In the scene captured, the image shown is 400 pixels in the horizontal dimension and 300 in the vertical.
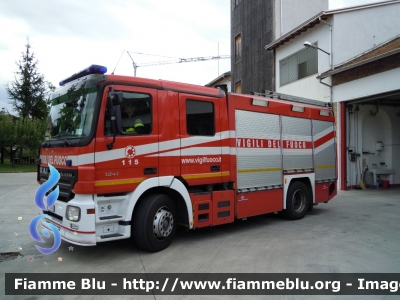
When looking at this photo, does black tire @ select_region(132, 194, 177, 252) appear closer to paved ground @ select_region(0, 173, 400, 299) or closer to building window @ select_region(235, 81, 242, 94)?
paved ground @ select_region(0, 173, 400, 299)

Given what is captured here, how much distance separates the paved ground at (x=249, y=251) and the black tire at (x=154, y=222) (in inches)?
8.4

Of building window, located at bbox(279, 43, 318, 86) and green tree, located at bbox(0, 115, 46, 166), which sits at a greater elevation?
building window, located at bbox(279, 43, 318, 86)

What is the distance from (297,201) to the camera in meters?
Result: 8.45

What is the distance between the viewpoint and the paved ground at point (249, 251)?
4887 mm

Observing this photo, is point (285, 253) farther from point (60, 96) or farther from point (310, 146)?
point (60, 96)

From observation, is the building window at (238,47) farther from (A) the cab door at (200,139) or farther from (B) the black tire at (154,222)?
(B) the black tire at (154,222)

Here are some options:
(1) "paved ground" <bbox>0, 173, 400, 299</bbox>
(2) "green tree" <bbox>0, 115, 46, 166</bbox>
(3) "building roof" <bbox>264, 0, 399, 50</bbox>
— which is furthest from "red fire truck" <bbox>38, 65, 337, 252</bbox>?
(2) "green tree" <bbox>0, 115, 46, 166</bbox>

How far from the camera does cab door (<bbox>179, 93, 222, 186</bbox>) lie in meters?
5.95

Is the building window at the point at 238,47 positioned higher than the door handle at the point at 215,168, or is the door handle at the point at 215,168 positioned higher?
the building window at the point at 238,47

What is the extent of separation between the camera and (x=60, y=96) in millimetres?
5766

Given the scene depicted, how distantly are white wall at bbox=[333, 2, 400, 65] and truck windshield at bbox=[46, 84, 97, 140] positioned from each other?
11896 mm

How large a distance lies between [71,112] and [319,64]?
12.4 metres

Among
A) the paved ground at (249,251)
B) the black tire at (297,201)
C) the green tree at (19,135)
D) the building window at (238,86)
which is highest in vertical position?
the building window at (238,86)

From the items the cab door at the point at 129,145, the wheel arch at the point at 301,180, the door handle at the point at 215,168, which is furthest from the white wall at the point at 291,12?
the cab door at the point at 129,145
